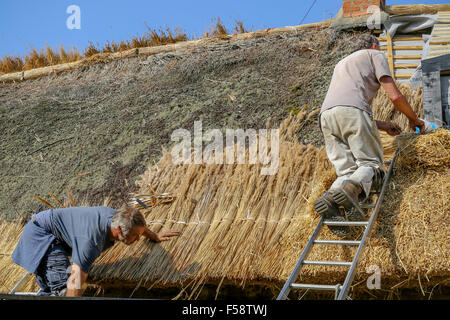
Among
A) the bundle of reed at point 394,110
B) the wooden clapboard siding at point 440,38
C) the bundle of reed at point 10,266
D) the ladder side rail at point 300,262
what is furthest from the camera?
the wooden clapboard siding at point 440,38

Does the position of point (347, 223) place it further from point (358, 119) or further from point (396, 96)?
point (396, 96)

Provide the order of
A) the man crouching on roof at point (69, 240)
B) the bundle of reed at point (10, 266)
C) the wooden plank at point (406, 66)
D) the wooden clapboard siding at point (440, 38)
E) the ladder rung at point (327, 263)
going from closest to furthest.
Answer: the ladder rung at point (327, 263)
the man crouching on roof at point (69, 240)
the bundle of reed at point (10, 266)
the wooden clapboard siding at point (440, 38)
the wooden plank at point (406, 66)

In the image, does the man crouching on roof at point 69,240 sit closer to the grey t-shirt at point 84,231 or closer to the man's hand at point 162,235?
the grey t-shirt at point 84,231

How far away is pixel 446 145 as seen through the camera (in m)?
3.43

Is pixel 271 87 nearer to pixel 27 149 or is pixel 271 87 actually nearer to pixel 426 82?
pixel 426 82

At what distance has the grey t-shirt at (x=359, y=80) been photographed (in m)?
3.49

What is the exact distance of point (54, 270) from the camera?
357cm

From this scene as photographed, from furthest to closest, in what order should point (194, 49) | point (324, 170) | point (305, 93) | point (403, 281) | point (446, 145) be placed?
point (194, 49), point (305, 93), point (324, 170), point (446, 145), point (403, 281)

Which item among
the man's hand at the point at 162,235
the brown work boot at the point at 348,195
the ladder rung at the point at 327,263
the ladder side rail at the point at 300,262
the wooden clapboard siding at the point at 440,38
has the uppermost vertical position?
the wooden clapboard siding at the point at 440,38

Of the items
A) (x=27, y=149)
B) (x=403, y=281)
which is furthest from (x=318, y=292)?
(x=27, y=149)

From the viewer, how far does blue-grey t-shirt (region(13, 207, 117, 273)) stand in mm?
3504

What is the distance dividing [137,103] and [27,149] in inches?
58.0

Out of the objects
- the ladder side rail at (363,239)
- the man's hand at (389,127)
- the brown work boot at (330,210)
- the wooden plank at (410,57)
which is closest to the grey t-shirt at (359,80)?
the man's hand at (389,127)

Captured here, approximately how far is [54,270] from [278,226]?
158 centimetres
